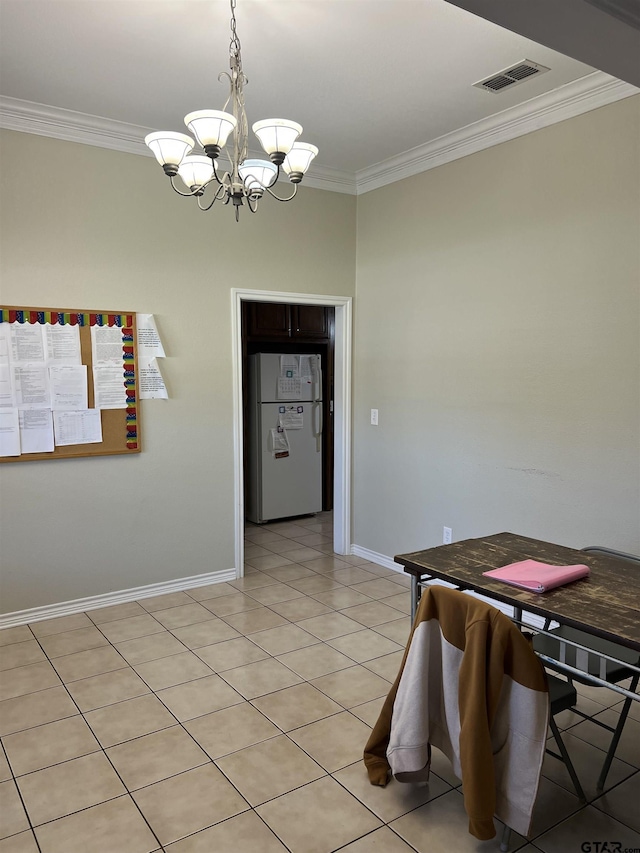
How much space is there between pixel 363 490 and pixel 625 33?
3.47m

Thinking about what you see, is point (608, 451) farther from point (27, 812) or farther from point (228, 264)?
point (27, 812)

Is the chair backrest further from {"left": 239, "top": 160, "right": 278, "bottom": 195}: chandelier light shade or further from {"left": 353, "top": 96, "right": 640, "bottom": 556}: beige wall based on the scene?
{"left": 239, "top": 160, "right": 278, "bottom": 195}: chandelier light shade

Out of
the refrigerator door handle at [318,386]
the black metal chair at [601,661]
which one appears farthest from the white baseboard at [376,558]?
the black metal chair at [601,661]

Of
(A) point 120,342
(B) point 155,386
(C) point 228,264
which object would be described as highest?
(C) point 228,264

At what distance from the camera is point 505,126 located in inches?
137

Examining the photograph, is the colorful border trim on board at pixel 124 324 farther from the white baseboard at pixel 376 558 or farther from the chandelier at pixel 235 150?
the white baseboard at pixel 376 558

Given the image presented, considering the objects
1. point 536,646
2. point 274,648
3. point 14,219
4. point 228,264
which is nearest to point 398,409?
point 228,264

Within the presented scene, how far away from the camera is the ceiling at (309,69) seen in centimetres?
245

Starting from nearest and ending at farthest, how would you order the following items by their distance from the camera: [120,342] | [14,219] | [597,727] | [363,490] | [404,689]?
1. [404,689]
2. [597,727]
3. [14,219]
4. [120,342]
5. [363,490]

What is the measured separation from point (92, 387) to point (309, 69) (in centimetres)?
204

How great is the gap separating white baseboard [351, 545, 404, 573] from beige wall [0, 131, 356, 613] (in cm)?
104

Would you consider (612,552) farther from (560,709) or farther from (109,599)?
(109,599)

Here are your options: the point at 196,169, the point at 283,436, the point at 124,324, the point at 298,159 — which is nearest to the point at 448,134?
the point at 298,159

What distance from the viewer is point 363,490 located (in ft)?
15.5
